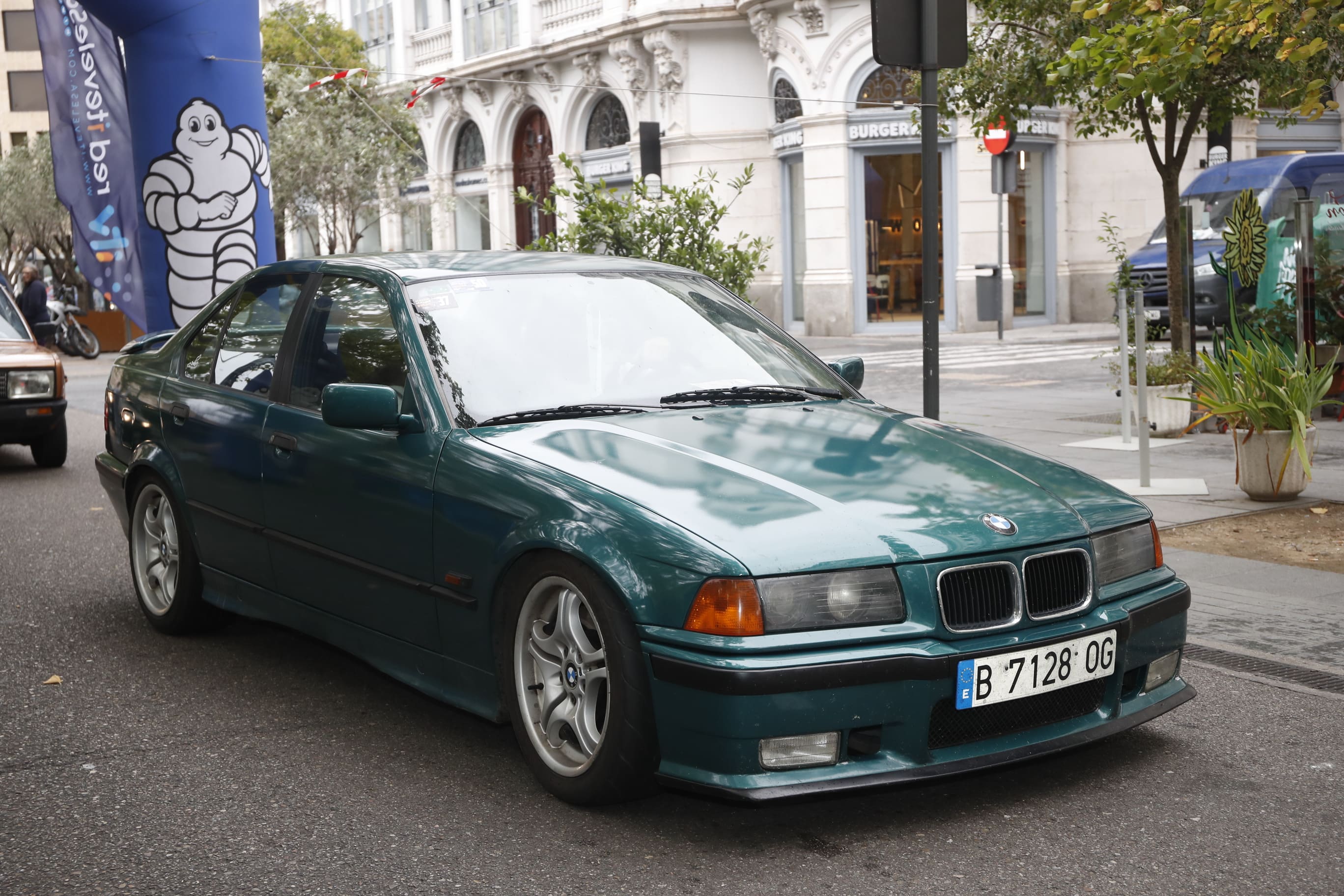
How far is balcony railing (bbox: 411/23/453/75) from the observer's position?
40312 mm

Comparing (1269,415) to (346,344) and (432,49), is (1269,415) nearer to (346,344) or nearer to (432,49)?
(346,344)

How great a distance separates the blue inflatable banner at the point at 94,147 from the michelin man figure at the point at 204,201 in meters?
1.26

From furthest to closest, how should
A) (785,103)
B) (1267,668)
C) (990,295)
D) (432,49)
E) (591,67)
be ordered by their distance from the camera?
(432,49) → (591,67) → (785,103) → (990,295) → (1267,668)

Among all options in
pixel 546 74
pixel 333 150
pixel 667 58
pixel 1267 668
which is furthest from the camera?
pixel 546 74

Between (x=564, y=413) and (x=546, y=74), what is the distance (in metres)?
33.2

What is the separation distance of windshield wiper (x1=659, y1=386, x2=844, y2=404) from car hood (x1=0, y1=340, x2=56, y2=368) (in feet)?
28.7

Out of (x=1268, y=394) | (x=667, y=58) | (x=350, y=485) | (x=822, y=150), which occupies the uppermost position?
(x=667, y=58)

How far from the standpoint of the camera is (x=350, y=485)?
4.66 m

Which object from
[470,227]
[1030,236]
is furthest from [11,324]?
[470,227]

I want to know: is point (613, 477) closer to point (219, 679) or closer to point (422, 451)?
point (422, 451)

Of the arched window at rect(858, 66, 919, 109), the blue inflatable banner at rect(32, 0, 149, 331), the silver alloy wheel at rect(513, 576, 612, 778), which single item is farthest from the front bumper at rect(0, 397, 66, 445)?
the arched window at rect(858, 66, 919, 109)

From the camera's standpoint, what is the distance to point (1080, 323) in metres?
30.2

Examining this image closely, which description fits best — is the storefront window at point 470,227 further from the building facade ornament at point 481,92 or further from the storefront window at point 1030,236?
the storefront window at point 1030,236

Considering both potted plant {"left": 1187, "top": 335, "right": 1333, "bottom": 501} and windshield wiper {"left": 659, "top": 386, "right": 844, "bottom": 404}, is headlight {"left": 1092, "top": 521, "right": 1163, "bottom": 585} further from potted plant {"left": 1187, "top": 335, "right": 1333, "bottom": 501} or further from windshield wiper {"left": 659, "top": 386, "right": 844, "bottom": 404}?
potted plant {"left": 1187, "top": 335, "right": 1333, "bottom": 501}
